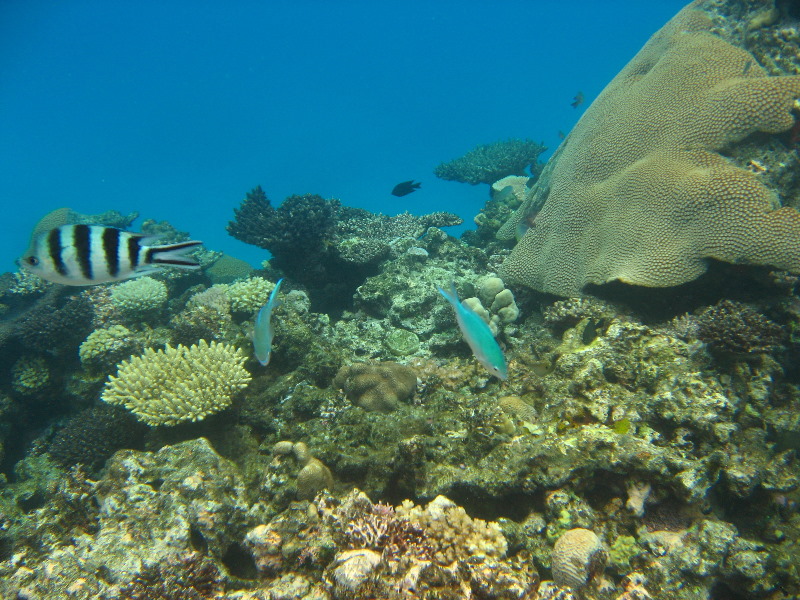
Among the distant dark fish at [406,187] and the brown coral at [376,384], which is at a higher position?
the distant dark fish at [406,187]

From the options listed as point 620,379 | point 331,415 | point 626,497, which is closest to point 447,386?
point 331,415

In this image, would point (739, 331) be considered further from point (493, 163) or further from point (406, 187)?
point (493, 163)

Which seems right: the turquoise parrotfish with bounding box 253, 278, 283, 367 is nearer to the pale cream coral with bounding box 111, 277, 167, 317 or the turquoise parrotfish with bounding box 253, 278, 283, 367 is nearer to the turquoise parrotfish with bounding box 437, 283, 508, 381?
the turquoise parrotfish with bounding box 437, 283, 508, 381

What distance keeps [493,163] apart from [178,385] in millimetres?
12939

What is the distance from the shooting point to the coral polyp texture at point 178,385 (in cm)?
405

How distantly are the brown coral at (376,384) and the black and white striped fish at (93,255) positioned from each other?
263 cm

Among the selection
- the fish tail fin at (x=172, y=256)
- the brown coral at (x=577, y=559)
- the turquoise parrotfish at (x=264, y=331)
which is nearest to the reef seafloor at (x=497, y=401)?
the brown coral at (x=577, y=559)

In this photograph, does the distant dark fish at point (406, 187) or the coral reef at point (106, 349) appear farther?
the distant dark fish at point (406, 187)

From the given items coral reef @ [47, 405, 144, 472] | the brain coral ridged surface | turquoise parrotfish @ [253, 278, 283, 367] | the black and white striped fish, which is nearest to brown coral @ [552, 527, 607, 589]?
turquoise parrotfish @ [253, 278, 283, 367]

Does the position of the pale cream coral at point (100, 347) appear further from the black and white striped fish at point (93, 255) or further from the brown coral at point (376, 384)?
the black and white striped fish at point (93, 255)

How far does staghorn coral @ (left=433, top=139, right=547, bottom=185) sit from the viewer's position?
45.5 ft

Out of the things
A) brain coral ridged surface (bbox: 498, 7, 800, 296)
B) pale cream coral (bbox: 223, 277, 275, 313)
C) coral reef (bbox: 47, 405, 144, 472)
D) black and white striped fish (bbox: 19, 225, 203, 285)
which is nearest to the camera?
black and white striped fish (bbox: 19, 225, 203, 285)

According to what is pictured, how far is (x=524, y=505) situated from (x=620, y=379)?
5.64 ft

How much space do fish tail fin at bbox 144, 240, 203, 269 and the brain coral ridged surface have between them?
4.77m
